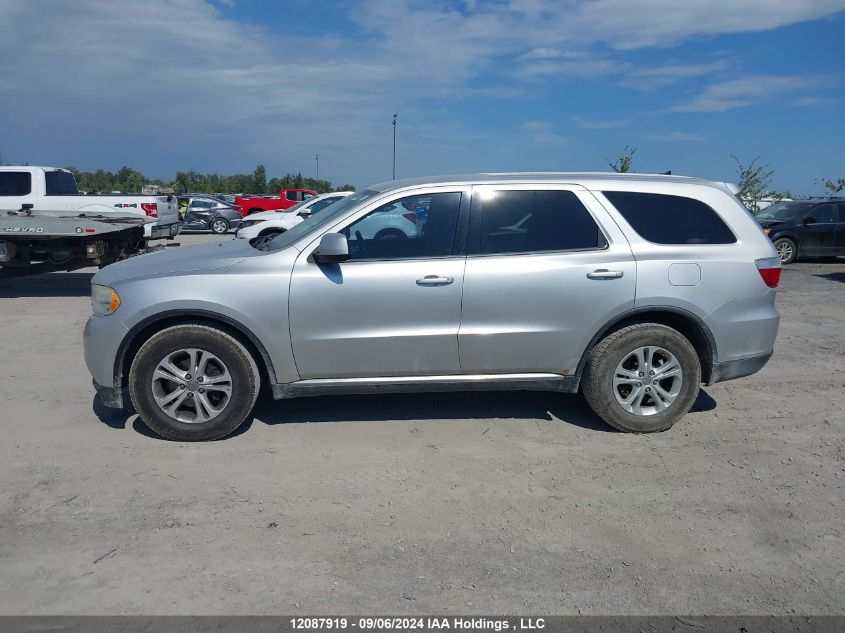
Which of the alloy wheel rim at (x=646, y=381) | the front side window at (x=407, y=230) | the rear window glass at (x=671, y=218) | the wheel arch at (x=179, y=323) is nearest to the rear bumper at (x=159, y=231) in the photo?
the wheel arch at (x=179, y=323)

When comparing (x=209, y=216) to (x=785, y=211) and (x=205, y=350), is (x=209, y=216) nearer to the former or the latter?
(x=785, y=211)

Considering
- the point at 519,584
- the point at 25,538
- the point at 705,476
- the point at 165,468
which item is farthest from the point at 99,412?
the point at 705,476

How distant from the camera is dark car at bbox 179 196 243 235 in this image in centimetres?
2852

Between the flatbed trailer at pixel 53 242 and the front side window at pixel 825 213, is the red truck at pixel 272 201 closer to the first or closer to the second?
the front side window at pixel 825 213

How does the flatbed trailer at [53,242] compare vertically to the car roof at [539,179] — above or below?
below

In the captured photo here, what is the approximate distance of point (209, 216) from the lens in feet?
93.7

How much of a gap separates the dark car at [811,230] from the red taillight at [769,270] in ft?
41.6

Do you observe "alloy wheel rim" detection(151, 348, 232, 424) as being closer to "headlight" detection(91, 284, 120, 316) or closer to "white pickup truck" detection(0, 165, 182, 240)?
"headlight" detection(91, 284, 120, 316)

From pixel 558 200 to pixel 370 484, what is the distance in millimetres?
2412

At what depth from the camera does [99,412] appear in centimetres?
571

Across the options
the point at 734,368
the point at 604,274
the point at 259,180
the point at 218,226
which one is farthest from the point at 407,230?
the point at 259,180

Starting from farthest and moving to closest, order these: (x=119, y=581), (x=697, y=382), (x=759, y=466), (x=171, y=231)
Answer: (x=171, y=231)
(x=697, y=382)
(x=759, y=466)
(x=119, y=581)

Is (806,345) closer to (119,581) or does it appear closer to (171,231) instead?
(119,581)

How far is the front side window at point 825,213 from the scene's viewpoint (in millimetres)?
16859
